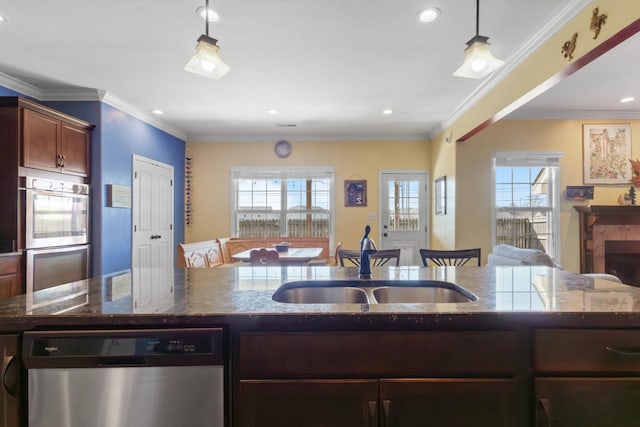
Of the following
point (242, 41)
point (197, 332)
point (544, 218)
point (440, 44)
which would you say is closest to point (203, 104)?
point (242, 41)

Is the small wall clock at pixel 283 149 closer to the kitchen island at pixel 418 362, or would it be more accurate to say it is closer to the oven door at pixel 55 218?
the oven door at pixel 55 218

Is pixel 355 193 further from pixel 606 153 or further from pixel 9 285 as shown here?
pixel 9 285

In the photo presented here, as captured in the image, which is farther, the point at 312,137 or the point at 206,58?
the point at 312,137

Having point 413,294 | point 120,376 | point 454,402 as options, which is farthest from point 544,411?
point 120,376

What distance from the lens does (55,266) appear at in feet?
10.2

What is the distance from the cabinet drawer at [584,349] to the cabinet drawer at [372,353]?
0.22ft

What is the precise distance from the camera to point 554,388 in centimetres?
99

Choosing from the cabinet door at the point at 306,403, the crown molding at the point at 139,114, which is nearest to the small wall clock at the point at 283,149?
the crown molding at the point at 139,114

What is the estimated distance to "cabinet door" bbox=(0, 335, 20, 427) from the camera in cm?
96

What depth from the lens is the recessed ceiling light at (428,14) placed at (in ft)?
7.06

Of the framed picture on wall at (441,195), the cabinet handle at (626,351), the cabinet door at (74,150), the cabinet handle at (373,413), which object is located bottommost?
the cabinet handle at (373,413)

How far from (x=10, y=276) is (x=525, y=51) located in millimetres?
4726

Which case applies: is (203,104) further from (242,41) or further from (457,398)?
(457,398)

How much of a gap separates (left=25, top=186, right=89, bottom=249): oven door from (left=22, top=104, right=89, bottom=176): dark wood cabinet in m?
0.27
